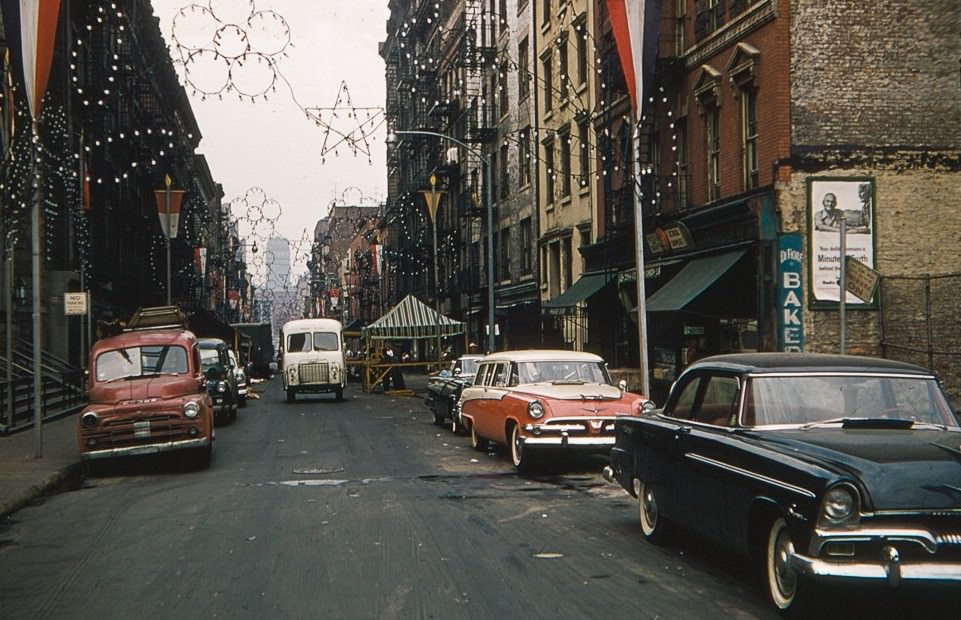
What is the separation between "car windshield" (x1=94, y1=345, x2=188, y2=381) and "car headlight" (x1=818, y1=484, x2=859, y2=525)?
494 inches

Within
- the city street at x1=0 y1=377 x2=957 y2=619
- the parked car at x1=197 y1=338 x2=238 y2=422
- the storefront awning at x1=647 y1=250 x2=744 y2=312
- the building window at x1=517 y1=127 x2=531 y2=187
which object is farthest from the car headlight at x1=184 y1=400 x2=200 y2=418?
the building window at x1=517 y1=127 x2=531 y2=187

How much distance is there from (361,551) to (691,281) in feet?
50.9

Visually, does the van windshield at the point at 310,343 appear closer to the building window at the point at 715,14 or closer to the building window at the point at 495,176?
the building window at the point at 495,176

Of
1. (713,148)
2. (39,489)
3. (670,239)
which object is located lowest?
(39,489)

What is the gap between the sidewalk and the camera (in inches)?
508

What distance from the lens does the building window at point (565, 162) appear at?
36969 mm

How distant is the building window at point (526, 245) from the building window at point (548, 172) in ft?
7.82

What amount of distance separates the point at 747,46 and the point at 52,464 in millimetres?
15352

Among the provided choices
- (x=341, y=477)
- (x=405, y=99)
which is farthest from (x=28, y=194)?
(x=405, y=99)

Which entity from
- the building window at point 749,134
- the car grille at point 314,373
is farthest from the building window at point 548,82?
the building window at point 749,134

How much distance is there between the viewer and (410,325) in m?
40.6

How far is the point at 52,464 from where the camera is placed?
16.1 m

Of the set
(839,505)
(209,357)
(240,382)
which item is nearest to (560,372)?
(839,505)

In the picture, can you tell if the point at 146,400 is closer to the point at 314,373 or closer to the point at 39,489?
the point at 39,489
